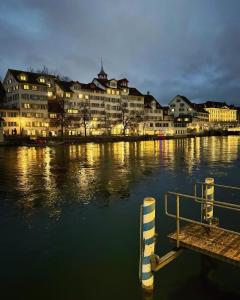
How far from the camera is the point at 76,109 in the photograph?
108938 mm

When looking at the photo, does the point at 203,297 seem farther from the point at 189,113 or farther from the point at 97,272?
the point at 189,113

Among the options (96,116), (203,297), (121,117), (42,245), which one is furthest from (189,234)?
(121,117)

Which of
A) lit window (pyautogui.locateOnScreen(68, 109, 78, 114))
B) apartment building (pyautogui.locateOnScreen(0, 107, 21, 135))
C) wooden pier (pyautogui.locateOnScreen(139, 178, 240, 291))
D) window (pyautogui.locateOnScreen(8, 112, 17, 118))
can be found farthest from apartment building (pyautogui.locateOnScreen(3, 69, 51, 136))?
wooden pier (pyautogui.locateOnScreen(139, 178, 240, 291))

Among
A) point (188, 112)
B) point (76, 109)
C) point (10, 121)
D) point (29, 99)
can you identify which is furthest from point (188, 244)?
point (188, 112)

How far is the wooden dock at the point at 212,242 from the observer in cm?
794

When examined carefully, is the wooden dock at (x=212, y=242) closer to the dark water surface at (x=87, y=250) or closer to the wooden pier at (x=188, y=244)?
the wooden pier at (x=188, y=244)

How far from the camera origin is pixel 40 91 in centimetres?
9706

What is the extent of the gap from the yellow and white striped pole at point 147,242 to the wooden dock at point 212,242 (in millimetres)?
1373

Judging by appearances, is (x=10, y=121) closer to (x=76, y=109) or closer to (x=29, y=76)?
(x=29, y=76)

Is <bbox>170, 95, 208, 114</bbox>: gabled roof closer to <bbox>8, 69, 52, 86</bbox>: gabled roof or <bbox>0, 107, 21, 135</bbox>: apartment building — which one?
<bbox>8, 69, 52, 86</bbox>: gabled roof

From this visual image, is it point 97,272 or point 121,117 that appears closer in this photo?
point 97,272

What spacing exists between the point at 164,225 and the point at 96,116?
104971mm

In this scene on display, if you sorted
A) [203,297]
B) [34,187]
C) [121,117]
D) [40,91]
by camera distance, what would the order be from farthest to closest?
[121,117] < [40,91] < [34,187] < [203,297]

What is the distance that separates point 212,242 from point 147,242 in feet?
7.14
